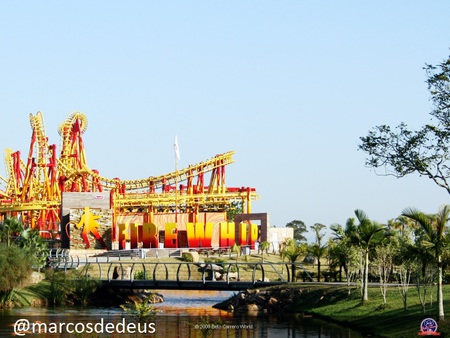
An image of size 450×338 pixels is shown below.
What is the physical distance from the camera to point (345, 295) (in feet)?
196

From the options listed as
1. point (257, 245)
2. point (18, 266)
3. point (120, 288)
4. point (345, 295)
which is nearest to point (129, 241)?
point (257, 245)

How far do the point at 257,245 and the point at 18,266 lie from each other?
2208 inches

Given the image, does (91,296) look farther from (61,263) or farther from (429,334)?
(429,334)

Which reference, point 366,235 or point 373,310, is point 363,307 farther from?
point 366,235

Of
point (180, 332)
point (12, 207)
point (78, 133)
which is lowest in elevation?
point (180, 332)

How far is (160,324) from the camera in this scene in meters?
54.8

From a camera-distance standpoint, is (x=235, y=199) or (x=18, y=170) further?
(x=18, y=170)

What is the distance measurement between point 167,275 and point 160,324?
16.3 meters

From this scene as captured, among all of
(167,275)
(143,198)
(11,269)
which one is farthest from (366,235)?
(143,198)

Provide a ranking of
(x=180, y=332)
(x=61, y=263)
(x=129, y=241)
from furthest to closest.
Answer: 1. (x=129, y=241)
2. (x=61, y=263)
3. (x=180, y=332)

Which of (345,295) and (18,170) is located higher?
(18,170)

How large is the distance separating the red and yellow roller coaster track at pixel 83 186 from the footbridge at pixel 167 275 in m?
27.6

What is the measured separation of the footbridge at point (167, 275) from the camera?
67375 millimetres

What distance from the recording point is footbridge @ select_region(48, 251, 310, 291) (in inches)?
2653
